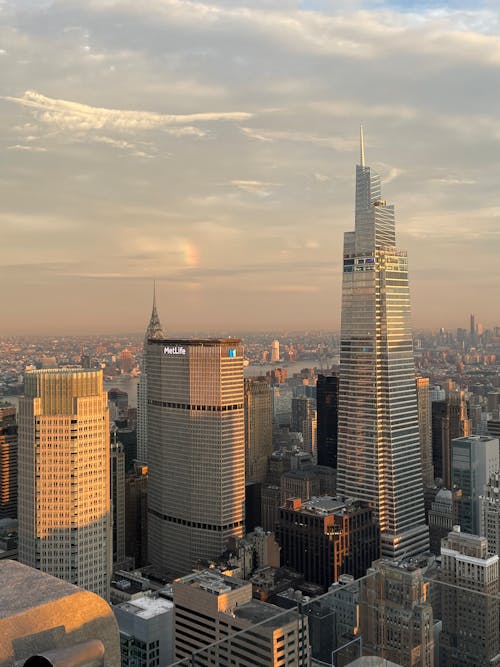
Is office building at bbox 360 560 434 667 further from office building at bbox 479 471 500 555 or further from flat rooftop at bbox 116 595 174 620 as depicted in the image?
office building at bbox 479 471 500 555

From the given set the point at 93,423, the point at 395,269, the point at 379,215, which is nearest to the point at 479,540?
the point at 93,423

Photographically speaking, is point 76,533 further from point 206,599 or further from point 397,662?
point 397,662

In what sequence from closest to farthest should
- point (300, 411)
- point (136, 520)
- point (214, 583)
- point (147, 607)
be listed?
point (214, 583) → point (147, 607) → point (136, 520) → point (300, 411)

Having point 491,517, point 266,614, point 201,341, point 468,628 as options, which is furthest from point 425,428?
point 266,614

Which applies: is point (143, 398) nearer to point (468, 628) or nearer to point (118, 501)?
point (118, 501)

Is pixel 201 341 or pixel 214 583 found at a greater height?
pixel 201 341
